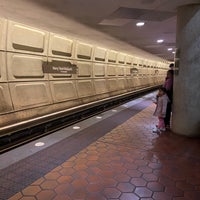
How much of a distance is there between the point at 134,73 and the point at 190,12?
1037cm

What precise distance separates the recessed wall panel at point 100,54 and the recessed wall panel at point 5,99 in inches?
204

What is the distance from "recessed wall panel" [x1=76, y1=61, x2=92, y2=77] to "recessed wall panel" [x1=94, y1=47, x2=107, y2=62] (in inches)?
25.0

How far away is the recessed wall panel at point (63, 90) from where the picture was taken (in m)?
6.90

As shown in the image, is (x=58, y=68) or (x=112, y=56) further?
(x=112, y=56)

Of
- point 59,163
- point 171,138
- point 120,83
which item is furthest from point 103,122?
point 120,83

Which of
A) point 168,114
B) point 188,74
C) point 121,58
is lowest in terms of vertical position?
point 168,114

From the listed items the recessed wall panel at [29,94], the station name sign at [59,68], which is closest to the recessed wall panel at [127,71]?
the station name sign at [59,68]

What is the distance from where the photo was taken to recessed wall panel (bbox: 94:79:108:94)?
32.0 feet

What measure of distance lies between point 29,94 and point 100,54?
502 centimetres

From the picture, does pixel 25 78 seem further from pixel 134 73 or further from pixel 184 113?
pixel 134 73

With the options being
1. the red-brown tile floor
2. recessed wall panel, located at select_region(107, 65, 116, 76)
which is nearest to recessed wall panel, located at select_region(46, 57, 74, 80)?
the red-brown tile floor

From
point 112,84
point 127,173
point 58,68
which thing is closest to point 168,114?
point 127,173

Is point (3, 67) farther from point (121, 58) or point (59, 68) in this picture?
point (121, 58)

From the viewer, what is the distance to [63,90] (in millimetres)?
7363
